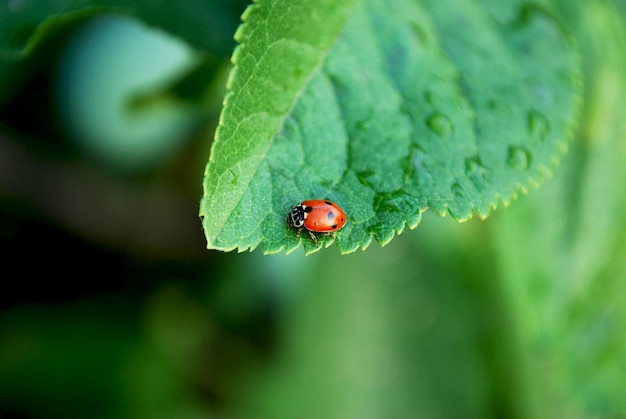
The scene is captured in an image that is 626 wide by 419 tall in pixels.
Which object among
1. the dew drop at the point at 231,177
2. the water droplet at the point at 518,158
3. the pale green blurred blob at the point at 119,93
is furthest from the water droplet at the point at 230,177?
the pale green blurred blob at the point at 119,93

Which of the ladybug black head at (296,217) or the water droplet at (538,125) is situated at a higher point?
the water droplet at (538,125)

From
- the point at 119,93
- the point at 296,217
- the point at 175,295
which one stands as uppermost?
the point at 296,217

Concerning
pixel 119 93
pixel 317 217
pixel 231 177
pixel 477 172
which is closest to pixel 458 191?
pixel 477 172

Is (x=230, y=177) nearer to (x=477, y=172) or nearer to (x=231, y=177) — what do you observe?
(x=231, y=177)

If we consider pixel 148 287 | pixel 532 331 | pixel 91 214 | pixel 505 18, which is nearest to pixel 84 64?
pixel 91 214

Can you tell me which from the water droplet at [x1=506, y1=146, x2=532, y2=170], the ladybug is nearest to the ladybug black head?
the ladybug

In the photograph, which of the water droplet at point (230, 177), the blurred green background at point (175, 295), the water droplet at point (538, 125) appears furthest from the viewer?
the blurred green background at point (175, 295)

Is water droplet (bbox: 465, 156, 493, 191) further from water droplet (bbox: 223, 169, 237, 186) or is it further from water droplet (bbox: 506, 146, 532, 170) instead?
water droplet (bbox: 223, 169, 237, 186)

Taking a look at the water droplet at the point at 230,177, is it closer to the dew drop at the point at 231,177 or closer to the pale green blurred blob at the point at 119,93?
the dew drop at the point at 231,177
